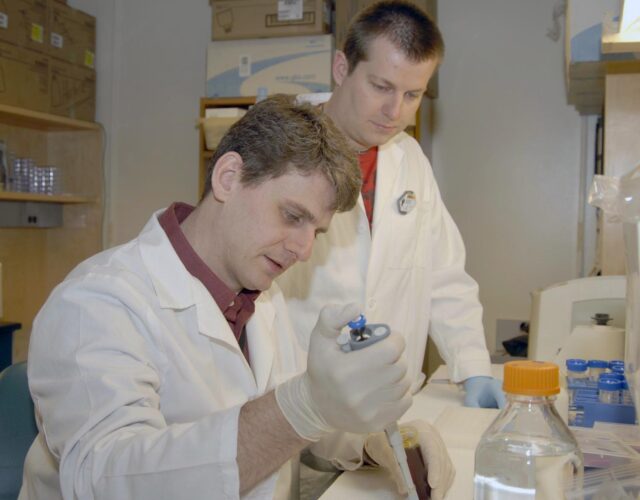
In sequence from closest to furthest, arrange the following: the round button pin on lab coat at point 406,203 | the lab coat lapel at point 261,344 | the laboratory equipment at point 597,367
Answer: the lab coat lapel at point 261,344
the laboratory equipment at point 597,367
the round button pin on lab coat at point 406,203

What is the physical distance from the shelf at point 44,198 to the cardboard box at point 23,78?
399 millimetres

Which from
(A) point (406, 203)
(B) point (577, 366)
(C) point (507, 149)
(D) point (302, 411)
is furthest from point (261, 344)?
(C) point (507, 149)

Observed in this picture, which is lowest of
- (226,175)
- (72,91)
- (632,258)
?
(632,258)

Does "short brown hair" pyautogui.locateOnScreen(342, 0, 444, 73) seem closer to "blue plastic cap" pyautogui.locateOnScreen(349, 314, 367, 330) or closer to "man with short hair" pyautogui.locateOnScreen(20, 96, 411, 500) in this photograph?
"man with short hair" pyautogui.locateOnScreen(20, 96, 411, 500)

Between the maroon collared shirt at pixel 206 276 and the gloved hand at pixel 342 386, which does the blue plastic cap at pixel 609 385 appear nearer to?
the gloved hand at pixel 342 386

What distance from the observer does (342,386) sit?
82cm

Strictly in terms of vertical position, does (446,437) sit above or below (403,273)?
below

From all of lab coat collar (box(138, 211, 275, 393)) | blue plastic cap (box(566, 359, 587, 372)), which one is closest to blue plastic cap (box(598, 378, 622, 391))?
blue plastic cap (box(566, 359, 587, 372))

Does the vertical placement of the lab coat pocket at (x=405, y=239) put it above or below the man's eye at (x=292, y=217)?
below

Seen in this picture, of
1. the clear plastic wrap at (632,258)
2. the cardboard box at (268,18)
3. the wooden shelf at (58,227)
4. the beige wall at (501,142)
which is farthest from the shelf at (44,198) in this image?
the clear plastic wrap at (632,258)

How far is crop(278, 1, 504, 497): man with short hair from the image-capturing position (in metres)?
1.64

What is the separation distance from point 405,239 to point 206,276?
0.77 meters

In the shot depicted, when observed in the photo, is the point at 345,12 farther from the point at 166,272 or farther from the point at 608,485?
the point at 608,485

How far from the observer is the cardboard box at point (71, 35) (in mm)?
3465
